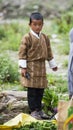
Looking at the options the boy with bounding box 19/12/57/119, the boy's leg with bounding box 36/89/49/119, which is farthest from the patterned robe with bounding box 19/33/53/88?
the boy's leg with bounding box 36/89/49/119

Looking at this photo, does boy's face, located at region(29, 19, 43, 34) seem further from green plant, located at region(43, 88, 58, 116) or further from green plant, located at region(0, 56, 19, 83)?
green plant, located at region(0, 56, 19, 83)

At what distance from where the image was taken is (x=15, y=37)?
1606cm

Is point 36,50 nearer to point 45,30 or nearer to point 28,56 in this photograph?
point 28,56

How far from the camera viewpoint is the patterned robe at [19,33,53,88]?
766 cm

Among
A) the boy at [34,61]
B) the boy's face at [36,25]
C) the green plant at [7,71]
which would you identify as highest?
the boy's face at [36,25]

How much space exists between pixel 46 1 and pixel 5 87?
44.6 ft

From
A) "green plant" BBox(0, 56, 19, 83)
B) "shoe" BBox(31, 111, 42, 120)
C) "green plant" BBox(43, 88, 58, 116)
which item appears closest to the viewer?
"shoe" BBox(31, 111, 42, 120)

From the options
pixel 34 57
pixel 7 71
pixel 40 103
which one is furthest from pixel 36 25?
pixel 7 71

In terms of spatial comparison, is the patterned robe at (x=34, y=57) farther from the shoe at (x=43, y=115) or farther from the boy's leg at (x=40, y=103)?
the shoe at (x=43, y=115)

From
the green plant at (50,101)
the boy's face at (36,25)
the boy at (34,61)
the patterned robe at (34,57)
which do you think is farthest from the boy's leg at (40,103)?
the boy's face at (36,25)

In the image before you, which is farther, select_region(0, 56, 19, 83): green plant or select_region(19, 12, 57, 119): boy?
select_region(0, 56, 19, 83): green plant

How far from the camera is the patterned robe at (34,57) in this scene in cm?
766

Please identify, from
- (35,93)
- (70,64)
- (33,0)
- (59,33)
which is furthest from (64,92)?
(33,0)

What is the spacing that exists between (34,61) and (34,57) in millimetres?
58
